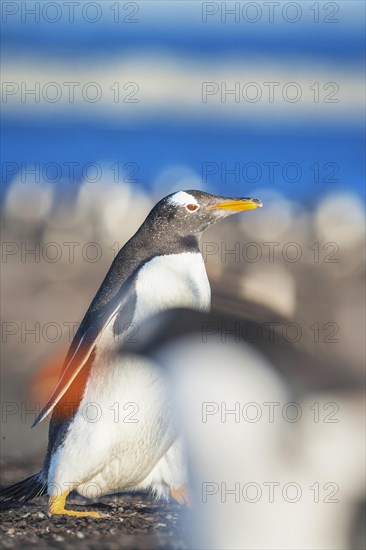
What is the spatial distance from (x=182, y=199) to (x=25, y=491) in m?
0.95

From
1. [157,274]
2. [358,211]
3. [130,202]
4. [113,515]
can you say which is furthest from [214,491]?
[358,211]

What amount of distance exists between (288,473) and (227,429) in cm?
16

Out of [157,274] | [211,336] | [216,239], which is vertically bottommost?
[211,336]

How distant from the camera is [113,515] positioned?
2635mm

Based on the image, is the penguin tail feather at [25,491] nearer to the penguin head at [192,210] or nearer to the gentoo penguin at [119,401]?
the gentoo penguin at [119,401]

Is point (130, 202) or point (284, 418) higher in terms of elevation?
point (130, 202)

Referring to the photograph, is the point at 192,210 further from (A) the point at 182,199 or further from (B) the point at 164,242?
(B) the point at 164,242

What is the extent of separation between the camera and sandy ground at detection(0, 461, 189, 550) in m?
2.30

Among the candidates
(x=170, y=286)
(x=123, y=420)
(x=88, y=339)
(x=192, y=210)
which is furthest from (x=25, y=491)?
(x=192, y=210)

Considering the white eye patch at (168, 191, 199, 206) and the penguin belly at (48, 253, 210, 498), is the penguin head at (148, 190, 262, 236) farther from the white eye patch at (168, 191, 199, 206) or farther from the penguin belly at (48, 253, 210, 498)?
the penguin belly at (48, 253, 210, 498)

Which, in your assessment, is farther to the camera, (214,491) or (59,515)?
(59,515)

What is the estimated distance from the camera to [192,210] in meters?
2.96

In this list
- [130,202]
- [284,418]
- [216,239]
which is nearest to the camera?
[284,418]

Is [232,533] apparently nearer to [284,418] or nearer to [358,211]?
[284,418]
